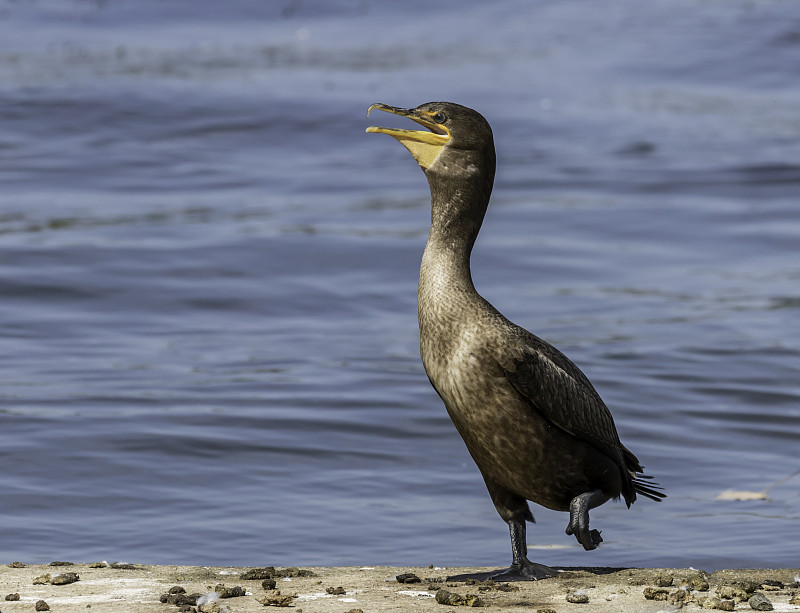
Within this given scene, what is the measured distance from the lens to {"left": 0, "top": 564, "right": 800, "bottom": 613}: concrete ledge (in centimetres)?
521

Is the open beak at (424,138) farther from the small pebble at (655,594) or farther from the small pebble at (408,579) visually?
the small pebble at (655,594)

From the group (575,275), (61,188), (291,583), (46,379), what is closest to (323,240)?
(575,275)

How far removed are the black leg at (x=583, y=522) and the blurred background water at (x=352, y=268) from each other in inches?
89.5

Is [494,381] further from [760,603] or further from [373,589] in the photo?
[760,603]

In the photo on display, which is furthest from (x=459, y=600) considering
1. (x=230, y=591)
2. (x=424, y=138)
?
(x=424, y=138)

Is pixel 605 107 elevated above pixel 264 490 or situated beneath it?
elevated above

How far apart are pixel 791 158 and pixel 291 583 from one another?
1784cm

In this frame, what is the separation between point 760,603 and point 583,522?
83cm

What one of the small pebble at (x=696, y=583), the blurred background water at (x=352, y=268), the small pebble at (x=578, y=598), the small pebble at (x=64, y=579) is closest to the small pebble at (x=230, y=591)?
the small pebble at (x=64, y=579)

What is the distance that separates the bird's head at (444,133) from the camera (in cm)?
595

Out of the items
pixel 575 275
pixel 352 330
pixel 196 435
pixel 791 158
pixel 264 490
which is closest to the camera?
pixel 264 490

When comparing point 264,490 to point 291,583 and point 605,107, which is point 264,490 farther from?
point 605,107

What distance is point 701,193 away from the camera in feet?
65.7

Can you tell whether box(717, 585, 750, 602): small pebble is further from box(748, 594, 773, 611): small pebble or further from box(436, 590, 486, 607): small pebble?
box(436, 590, 486, 607): small pebble
